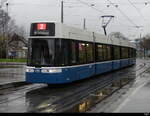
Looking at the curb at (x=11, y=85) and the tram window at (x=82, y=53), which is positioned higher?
the tram window at (x=82, y=53)

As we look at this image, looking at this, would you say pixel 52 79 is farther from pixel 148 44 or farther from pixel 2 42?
pixel 148 44

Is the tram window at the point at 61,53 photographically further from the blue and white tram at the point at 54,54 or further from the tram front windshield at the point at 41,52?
the tram front windshield at the point at 41,52

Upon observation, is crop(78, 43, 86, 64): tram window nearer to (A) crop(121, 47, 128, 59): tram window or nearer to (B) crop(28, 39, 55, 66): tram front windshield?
(B) crop(28, 39, 55, 66): tram front windshield

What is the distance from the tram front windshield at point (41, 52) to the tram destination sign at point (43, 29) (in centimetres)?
36

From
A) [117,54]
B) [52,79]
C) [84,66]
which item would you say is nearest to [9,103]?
[52,79]

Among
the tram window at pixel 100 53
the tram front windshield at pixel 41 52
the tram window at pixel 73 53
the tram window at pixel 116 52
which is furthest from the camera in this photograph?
the tram window at pixel 116 52

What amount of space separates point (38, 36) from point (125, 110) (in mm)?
7453

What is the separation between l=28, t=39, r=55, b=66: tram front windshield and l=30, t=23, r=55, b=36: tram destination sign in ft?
1.17

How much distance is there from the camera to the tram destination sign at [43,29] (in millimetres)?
15648

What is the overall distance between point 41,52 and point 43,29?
1.18 meters

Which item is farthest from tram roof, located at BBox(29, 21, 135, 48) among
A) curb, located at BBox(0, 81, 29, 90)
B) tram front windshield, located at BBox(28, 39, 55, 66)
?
curb, located at BBox(0, 81, 29, 90)

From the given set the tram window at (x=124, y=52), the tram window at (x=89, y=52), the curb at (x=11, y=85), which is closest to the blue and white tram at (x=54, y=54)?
the tram window at (x=89, y=52)

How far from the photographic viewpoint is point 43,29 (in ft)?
51.6

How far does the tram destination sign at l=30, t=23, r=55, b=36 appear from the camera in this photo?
1565 centimetres
